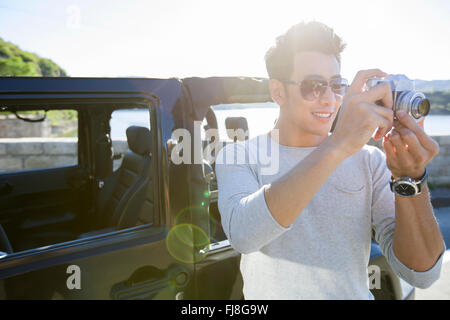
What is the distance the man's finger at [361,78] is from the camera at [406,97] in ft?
0.07

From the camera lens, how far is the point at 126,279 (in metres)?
1.39

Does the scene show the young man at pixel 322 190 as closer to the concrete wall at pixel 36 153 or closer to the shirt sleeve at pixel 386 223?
the shirt sleeve at pixel 386 223

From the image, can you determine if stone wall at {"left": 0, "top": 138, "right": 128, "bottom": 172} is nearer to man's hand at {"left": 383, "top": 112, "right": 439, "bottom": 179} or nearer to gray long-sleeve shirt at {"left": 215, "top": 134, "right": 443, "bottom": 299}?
gray long-sleeve shirt at {"left": 215, "top": 134, "right": 443, "bottom": 299}

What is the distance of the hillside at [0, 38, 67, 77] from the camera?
3167 centimetres

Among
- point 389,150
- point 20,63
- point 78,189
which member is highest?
point 20,63

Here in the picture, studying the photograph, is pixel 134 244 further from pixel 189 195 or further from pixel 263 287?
pixel 263 287

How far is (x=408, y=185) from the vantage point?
106 cm

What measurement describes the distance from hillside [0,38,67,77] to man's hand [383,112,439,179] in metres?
4.39

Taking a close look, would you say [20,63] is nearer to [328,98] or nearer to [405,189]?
[328,98]

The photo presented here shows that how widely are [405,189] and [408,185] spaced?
2cm

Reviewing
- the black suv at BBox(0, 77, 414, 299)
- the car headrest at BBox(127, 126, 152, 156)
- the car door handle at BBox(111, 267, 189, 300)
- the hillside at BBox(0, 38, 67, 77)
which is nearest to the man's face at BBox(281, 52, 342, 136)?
the black suv at BBox(0, 77, 414, 299)

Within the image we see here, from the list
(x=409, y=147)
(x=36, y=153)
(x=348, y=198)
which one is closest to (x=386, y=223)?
(x=348, y=198)

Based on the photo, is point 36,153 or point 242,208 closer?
point 242,208
